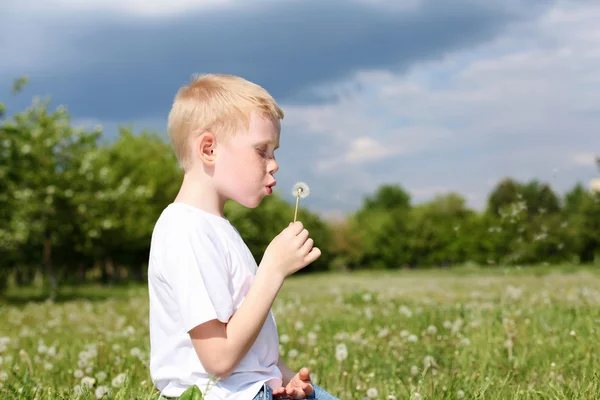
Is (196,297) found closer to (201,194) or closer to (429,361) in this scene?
(201,194)

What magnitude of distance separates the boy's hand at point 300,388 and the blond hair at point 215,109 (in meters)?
A: 1.09

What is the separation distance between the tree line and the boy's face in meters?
3.24

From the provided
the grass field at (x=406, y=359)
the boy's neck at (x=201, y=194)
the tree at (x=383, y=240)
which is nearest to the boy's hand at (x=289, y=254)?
the boy's neck at (x=201, y=194)

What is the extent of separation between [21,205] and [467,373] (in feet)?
85.7

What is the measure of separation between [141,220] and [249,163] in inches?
1709

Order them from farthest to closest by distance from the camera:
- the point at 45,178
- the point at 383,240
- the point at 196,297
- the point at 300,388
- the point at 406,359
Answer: the point at 383,240 → the point at 45,178 → the point at 406,359 → the point at 300,388 → the point at 196,297

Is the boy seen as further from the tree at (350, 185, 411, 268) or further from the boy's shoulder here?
the tree at (350, 185, 411, 268)

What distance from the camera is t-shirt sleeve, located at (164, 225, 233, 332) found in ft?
8.43

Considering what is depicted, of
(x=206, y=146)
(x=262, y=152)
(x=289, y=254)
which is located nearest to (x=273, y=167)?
(x=262, y=152)

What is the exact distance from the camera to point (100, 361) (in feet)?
19.7

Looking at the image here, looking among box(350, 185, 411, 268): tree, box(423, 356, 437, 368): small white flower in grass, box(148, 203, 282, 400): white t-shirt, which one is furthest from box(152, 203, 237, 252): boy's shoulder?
box(350, 185, 411, 268): tree

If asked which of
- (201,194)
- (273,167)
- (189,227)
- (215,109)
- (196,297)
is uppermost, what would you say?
(215,109)

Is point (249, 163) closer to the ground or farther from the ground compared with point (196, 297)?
farther from the ground

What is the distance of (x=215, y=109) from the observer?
111 inches
